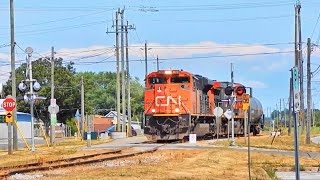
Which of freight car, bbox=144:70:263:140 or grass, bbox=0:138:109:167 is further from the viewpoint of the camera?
freight car, bbox=144:70:263:140

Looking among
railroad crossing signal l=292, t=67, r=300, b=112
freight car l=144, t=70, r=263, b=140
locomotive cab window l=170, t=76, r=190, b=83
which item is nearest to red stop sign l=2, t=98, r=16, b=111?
freight car l=144, t=70, r=263, b=140

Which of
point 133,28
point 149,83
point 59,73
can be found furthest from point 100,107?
point 149,83

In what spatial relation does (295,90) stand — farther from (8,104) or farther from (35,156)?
(8,104)

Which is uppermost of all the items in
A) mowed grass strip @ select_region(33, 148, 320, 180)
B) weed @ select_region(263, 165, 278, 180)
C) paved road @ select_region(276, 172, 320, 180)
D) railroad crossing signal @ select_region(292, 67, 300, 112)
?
railroad crossing signal @ select_region(292, 67, 300, 112)

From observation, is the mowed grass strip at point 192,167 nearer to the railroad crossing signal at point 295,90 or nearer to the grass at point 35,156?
the grass at point 35,156

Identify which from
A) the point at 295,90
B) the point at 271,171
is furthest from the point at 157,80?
the point at 295,90

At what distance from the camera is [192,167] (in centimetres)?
2048

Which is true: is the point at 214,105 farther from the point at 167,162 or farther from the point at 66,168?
the point at 66,168

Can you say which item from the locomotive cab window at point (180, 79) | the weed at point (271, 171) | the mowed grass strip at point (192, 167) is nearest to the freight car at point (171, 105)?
the locomotive cab window at point (180, 79)

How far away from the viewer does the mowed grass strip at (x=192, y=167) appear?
1709 cm

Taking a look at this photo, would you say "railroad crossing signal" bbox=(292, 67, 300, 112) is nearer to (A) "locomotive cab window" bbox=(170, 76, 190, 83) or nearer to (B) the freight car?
(B) the freight car

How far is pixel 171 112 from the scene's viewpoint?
38281 millimetres

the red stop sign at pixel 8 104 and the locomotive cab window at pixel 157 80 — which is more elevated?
the locomotive cab window at pixel 157 80

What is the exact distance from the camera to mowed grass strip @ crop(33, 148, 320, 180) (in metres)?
17.1
